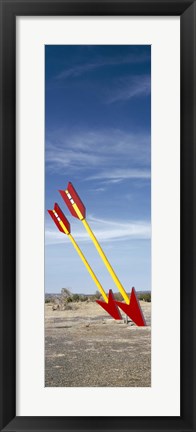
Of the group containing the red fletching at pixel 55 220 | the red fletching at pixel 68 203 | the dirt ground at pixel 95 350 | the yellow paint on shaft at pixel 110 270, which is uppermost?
the red fletching at pixel 68 203

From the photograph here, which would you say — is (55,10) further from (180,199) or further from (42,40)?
(180,199)

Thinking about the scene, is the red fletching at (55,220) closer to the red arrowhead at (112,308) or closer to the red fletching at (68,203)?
the red fletching at (68,203)

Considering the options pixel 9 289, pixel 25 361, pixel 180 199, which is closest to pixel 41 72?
pixel 180 199

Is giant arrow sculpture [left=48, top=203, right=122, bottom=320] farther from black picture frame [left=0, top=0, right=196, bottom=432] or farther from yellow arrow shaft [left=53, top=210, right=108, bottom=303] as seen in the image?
black picture frame [left=0, top=0, right=196, bottom=432]

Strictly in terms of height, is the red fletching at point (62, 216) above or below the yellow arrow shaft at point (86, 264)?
above

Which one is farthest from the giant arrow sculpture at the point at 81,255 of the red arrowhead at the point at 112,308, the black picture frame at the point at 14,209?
the black picture frame at the point at 14,209

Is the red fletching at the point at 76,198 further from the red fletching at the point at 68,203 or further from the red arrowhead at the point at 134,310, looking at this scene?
the red arrowhead at the point at 134,310
